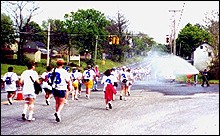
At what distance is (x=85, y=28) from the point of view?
133ft

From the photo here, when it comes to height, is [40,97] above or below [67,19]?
below

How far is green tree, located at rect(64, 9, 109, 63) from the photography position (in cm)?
4034

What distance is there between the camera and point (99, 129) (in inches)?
295

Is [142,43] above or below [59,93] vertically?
above

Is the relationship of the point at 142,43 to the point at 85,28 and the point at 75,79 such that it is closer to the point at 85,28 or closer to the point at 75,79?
the point at 85,28

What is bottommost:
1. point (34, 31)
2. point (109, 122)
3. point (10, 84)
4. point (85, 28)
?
point (109, 122)

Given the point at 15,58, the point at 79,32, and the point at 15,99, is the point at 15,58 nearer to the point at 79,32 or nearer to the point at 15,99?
the point at 15,99

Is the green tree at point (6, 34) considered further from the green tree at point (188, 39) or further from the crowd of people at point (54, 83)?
the green tree at point (188, 39)

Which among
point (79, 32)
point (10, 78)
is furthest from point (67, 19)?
point (10, 78)

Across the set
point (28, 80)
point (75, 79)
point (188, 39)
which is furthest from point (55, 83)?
point (188, 39)

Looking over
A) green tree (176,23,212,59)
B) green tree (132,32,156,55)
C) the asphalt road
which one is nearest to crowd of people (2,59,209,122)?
the asphalt road

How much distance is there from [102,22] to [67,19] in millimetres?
7672

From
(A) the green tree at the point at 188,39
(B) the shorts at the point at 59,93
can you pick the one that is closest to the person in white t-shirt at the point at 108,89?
(B) the shorts at the point at 59,93

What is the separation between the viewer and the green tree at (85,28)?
40.3m
